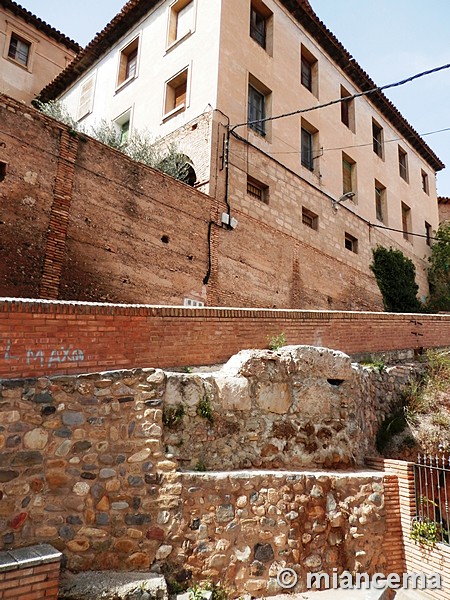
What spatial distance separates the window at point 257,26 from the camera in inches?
529

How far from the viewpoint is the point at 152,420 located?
4461 millimetres

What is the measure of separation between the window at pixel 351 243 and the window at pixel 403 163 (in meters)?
6.77

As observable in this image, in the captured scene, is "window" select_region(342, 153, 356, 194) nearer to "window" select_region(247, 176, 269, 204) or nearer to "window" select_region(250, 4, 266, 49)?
"window" select_region(250, 4, 266, 49)

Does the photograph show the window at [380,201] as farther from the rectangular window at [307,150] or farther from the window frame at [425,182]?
the window frame at [425,182]

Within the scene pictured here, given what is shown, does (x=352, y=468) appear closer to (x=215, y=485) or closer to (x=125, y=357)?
(x=215, y=485)

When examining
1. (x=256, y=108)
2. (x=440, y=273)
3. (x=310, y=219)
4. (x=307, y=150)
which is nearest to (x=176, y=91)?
(x=256, y=108)

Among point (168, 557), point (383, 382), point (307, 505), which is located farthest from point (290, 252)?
point (168, 557)

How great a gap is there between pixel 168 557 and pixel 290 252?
32.7 feet

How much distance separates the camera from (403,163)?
21500 millimetres

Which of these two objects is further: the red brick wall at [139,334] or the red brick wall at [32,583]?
A: the red brick wall at [139,334]

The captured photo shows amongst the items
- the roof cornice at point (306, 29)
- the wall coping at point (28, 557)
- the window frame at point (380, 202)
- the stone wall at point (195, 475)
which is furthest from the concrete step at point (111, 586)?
the window frame at point (380, 202)

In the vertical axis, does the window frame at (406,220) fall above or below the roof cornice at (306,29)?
below

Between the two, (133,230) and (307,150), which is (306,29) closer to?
(307,150)

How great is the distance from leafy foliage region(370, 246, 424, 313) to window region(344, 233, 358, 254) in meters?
1.13
